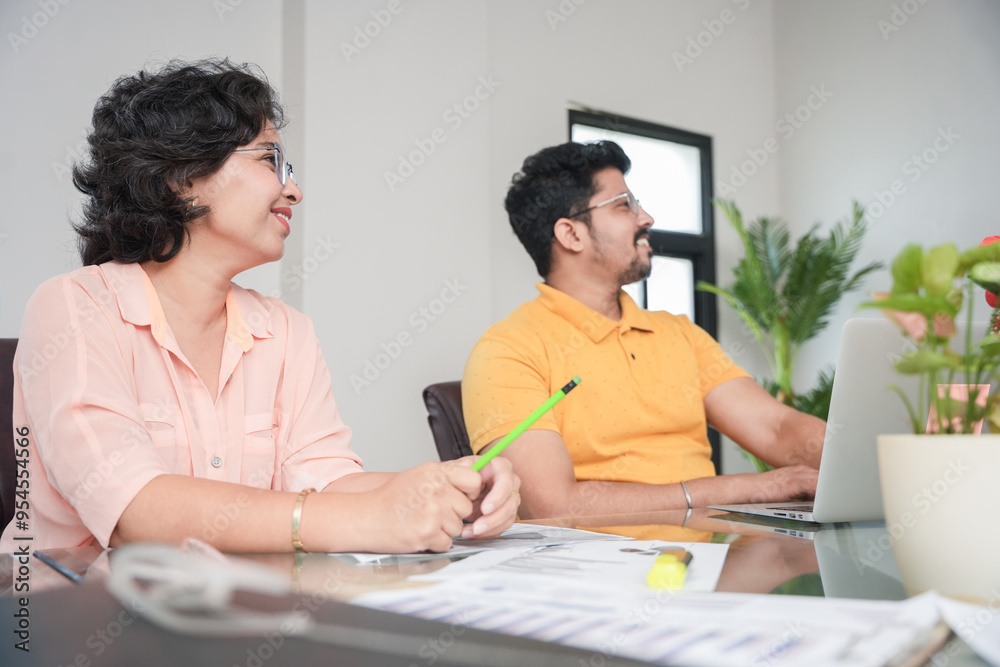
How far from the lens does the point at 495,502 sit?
92 centimetres

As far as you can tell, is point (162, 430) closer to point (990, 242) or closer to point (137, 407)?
point (137, 407)

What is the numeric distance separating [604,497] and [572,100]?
3.08 m

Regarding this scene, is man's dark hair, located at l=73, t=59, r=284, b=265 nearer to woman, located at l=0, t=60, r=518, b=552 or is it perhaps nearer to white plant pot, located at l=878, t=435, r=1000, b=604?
woman, located at l=0, t=60, r=518, b=552

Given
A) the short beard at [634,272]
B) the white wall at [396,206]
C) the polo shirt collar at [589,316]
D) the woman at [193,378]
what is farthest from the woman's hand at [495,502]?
the white wall at [396,206]

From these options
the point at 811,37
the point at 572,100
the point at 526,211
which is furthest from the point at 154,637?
the point at 811,37

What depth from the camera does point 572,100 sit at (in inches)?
166

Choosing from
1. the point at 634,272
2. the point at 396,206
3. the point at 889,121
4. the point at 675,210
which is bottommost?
the point at 634,272

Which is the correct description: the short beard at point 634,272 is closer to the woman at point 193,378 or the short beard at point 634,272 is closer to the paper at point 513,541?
the woman at point 193,378

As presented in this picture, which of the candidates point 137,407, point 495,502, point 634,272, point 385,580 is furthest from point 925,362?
point 634,272

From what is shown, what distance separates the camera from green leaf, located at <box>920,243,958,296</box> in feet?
1.67

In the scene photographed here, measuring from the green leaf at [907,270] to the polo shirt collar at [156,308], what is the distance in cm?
98

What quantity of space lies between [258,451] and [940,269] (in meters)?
1.00

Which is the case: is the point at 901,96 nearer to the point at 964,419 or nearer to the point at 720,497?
the point at 720,497

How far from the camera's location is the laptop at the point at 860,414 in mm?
879
